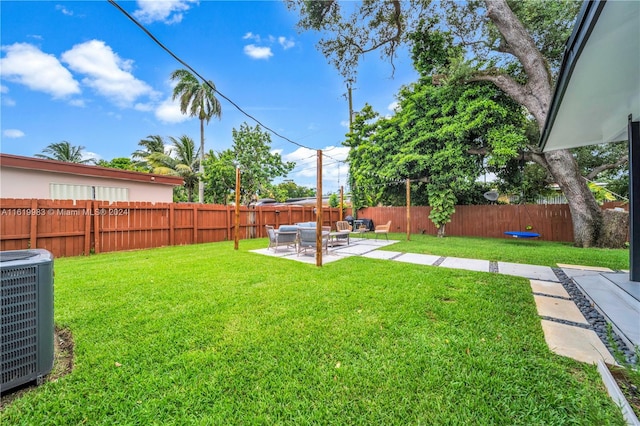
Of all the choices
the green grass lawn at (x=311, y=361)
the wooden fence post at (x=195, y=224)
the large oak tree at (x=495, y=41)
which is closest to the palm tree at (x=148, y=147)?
the wooden fence post at (x=195, y=224)

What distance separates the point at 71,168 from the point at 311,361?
11.6 metres

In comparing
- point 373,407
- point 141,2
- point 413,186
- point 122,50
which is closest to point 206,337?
point 373,407

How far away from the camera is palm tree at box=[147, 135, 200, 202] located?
21609mm

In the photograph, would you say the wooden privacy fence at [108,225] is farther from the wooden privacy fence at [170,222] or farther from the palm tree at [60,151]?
the palm tree at [60,151]

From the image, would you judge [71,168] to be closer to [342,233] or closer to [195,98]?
[342,233]

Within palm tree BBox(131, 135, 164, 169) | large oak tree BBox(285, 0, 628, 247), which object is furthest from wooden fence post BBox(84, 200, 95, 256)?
palm tree BBox(131, 135, 164, 169)

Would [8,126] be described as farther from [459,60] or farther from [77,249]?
[459,60]

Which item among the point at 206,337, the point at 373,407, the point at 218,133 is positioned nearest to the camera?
the point at 373,407

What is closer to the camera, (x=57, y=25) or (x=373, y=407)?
(x=373, y=407)

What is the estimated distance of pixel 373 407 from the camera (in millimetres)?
1612

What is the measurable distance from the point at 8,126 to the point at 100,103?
24.3ft

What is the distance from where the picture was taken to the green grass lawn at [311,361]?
1.58m

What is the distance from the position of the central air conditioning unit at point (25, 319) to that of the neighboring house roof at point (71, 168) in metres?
9.53

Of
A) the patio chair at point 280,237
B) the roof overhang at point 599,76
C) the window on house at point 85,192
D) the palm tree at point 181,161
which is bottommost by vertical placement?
the patio chair at point 280,237
